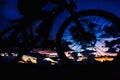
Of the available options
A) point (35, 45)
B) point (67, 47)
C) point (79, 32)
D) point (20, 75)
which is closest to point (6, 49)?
point (35, 45)

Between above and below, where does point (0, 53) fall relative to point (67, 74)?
above

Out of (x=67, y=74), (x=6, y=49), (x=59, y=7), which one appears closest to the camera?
(x=67, y=74)

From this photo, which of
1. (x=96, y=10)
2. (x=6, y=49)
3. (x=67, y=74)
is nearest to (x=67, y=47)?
(x=96, y=10)

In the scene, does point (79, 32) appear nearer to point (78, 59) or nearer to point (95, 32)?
point (95, 32)

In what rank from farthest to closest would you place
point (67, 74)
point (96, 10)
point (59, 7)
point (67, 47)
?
1. point (67, 47)
2. point (59, 7)
3. point (96, 10)
4. point (67, 74)

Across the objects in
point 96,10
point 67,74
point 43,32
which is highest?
point 96,10

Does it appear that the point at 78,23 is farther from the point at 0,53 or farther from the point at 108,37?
the point at 0,53

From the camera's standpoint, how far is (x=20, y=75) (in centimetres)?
327

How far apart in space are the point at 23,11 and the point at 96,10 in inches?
67.4

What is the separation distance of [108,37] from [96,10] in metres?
0.90

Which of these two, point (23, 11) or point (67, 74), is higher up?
point (23, 11)

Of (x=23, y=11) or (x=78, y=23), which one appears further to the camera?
(x=23, y=11)

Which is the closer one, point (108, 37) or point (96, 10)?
point (96, 10)

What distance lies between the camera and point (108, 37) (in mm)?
5125
